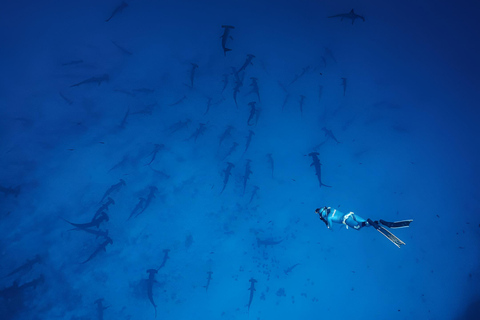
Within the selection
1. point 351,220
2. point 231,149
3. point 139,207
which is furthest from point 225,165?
point 351,220

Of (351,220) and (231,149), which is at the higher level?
(351,220)

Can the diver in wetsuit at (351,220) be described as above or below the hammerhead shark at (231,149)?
above

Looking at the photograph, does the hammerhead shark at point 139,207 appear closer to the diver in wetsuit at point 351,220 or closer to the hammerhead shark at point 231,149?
the hammerhead shark at point 231,149

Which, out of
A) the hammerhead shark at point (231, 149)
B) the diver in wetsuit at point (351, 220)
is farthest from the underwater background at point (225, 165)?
the diver in wetsuit at point (351, 220)

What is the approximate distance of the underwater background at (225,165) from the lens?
13961 millimetres

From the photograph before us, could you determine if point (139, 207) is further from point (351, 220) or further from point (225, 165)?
point (351, 220)

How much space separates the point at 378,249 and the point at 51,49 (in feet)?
79.2

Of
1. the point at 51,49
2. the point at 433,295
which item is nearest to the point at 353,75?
the point at 433,295

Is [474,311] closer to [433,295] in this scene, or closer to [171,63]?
[433,295]

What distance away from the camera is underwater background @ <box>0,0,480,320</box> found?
13961 millimetres

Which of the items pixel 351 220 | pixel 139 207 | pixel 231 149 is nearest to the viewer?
pixel 351 220

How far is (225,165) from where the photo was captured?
49.8ft

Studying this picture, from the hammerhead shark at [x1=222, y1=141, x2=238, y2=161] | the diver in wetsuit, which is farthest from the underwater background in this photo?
the diver in wetsuit

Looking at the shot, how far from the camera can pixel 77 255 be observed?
13.8m
